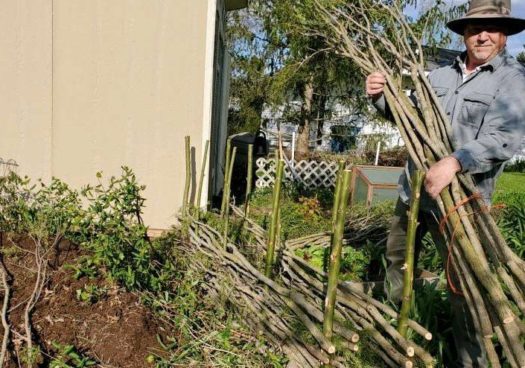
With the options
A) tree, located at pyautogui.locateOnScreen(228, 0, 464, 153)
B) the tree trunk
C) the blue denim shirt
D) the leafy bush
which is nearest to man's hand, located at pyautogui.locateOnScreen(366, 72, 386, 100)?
the blue denim shirt

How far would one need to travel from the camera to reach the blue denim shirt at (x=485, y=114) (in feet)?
6.77

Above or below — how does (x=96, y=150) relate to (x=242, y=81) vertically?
below

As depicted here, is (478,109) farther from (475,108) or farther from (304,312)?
(304,312)

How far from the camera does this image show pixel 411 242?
184 centimetres

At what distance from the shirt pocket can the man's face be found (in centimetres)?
21

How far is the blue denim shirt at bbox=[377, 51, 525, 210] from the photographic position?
2.06 metres

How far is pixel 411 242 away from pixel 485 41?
4.13ft

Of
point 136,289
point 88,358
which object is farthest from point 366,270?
point 88,358

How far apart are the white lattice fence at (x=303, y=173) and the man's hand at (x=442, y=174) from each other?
20.1ft

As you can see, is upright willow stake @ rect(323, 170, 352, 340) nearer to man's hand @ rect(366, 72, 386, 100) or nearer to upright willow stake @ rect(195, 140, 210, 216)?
man's hand @ rect(366, 72, 386, 100)

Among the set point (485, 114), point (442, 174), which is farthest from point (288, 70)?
point (442, 174)

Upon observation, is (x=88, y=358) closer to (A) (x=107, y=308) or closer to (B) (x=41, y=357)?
(B) (x=41, y=357)

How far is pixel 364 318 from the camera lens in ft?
7.47

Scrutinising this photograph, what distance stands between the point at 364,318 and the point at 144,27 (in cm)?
350
